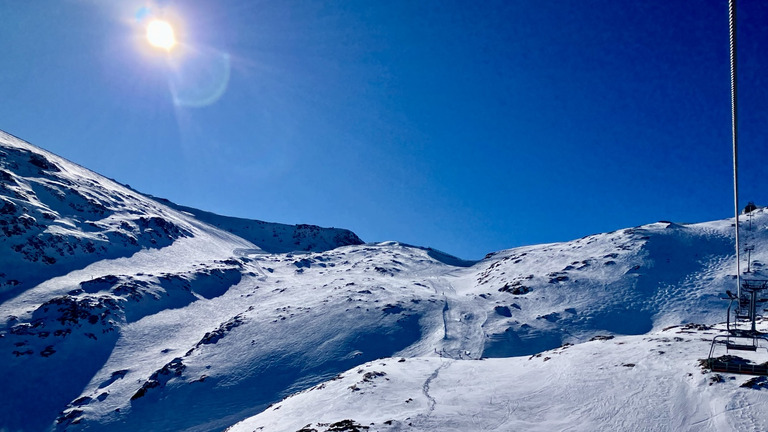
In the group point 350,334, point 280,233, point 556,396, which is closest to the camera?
point 556,396

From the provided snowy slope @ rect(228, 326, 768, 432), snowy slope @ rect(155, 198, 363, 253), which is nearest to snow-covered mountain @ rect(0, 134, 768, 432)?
snowy slope @ rect(228, 326, 768, 432)

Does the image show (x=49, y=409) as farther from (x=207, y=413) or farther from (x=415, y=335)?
(x=415, y=335)

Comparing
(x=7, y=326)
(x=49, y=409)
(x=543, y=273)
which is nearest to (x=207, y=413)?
(x=49, y=409)

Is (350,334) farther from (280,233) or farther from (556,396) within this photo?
(280,233)

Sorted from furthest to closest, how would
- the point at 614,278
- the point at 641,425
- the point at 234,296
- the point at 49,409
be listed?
the point at 234,296 → the point at 614,278 → the point at 49,409 → the point at 641,425

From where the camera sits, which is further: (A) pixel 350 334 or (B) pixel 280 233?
(B) pixel 280 233

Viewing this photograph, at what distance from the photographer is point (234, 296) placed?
7219cm

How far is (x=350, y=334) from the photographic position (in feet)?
157

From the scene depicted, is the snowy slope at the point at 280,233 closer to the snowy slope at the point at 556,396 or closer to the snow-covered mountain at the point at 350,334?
the snow-covered mountain at the point at 350,334

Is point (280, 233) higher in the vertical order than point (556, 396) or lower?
higher

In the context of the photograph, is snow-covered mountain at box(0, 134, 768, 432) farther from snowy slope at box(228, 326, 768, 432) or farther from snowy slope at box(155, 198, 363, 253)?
snowy slope at box(155, 198, 363, 253)

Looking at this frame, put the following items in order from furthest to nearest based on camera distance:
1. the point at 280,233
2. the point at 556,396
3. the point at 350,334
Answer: the point at 280,233 < the point at 350,334 < the point at 556,396

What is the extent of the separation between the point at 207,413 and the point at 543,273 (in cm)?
4612

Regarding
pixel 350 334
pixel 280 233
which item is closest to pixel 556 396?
pixel 350 334
